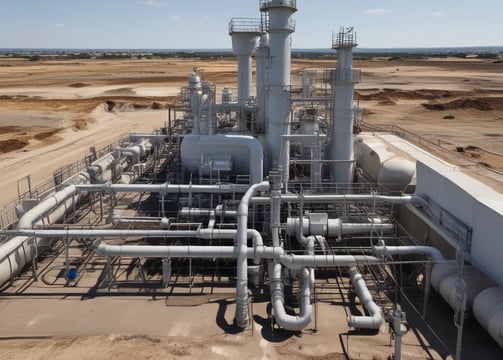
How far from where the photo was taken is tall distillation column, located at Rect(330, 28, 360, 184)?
24609 millimetres

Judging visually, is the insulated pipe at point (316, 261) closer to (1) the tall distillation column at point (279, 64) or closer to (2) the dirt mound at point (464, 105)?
(1) the tall distillation column at point (279, 64)

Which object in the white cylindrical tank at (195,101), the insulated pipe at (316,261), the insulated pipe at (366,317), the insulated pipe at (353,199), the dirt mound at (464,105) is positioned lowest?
the insulated pipe at (366,317)

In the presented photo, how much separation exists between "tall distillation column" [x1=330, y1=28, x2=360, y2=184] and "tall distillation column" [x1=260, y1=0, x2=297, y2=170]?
257 cm

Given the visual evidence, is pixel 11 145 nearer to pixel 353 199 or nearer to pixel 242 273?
pixel 353 199

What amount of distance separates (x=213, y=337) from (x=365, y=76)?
420ft

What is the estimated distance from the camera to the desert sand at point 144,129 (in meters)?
15.2

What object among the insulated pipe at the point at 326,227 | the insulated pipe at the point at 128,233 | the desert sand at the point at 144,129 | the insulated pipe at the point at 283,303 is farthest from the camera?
the insulated pipe at the point at 326,227

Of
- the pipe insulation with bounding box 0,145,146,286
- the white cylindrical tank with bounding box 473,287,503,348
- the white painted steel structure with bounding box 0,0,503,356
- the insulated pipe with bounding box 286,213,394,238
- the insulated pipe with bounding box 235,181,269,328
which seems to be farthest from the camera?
the insulated pipe with bounding box 286,213,394,238

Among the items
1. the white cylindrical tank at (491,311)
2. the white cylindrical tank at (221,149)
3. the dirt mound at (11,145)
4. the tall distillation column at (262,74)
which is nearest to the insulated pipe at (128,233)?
the white cylindrical tank at (221,149)

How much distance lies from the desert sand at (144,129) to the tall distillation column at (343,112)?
22.1ft

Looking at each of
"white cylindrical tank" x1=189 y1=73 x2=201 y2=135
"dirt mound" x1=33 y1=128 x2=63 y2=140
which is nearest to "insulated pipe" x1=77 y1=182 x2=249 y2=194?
"white cylindrical tank" x1=189 y1=73 x2=201 y2=135

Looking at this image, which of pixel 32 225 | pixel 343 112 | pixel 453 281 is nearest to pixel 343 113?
pixel 343 112

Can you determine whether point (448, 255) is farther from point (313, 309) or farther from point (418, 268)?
point (313, 309)

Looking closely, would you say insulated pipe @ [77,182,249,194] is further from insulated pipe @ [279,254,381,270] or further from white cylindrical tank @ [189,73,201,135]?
white cylindrical tank @ [189,73,201,135]
